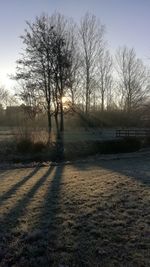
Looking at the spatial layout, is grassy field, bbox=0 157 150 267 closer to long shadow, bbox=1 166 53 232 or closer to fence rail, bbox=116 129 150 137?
long shadow, bbox=1 166 53 232

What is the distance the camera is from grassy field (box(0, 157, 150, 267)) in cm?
490

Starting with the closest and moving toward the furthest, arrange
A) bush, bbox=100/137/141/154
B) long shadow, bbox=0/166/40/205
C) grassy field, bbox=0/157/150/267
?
grassy field, bbox=0/157/150/267, long shadow, bbox=0/166/40/205, bush, bbox=100/137/141/154

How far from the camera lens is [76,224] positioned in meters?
6.19

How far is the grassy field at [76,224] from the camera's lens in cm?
490

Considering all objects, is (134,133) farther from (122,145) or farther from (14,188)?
(14,188)

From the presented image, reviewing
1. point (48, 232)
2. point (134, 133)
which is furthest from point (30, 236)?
point (134, 133)

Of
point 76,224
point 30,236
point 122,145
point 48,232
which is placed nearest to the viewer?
point 30,236

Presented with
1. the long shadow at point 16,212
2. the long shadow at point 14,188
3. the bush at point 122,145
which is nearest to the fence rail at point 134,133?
the bush at point 122,145

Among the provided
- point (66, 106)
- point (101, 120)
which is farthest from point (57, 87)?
point (101, 120)

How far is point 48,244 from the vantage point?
5363 millimetres

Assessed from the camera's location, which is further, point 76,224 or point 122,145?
point 122,145

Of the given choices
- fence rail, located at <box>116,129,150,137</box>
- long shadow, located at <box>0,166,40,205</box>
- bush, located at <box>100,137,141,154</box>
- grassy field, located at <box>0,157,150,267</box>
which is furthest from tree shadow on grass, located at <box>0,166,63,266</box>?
fence rail, located at <box>116,129,150,137</box>

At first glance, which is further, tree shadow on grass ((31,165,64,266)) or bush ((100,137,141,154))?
bush ((100,137,141,154))

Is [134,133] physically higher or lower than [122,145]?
higher
